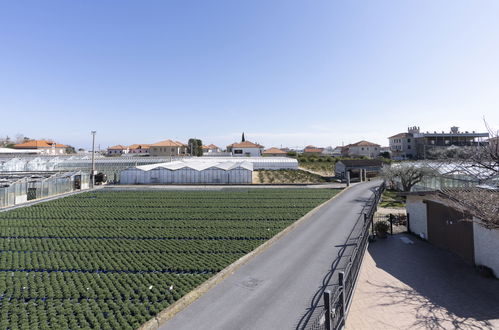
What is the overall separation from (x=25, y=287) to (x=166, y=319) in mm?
6875

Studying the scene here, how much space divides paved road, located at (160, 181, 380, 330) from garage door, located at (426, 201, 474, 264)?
585cm

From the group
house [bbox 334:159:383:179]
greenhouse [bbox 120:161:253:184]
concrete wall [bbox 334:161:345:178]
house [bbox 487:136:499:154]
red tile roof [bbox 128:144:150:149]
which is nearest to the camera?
house [bbox 487:136:499:154]

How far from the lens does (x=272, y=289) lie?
441 inches

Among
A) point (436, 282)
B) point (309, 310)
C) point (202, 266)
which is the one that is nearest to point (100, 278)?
point (202, 266)

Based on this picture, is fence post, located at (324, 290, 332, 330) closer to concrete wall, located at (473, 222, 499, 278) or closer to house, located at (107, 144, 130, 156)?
concrete wall, located at (473, 222, 499, 278)

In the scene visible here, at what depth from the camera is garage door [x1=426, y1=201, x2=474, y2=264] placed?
15591 millimetres

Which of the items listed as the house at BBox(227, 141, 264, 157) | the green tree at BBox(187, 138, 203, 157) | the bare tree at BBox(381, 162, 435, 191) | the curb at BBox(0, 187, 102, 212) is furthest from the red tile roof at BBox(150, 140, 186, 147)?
the bare tree at BBox(381, 162, 435, 191)

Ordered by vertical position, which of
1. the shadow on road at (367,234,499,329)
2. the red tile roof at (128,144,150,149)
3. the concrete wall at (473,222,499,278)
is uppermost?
the red tile roof at (128,144,150,149)

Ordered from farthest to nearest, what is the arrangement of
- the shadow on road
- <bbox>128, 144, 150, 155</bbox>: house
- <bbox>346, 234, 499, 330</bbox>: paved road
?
<bbox>128, 144, 150, 155</bbox>: house → the shadow on road → <bbox>346, 234, 499, 330</bbox>: paved road

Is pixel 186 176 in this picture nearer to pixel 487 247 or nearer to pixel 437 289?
pixel 437 289

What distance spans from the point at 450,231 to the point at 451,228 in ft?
0.70

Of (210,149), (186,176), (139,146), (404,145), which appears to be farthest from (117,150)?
(404,145)

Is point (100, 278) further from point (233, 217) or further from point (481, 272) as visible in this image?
point (481, 272)

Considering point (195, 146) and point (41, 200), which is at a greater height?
point (195, 146)
